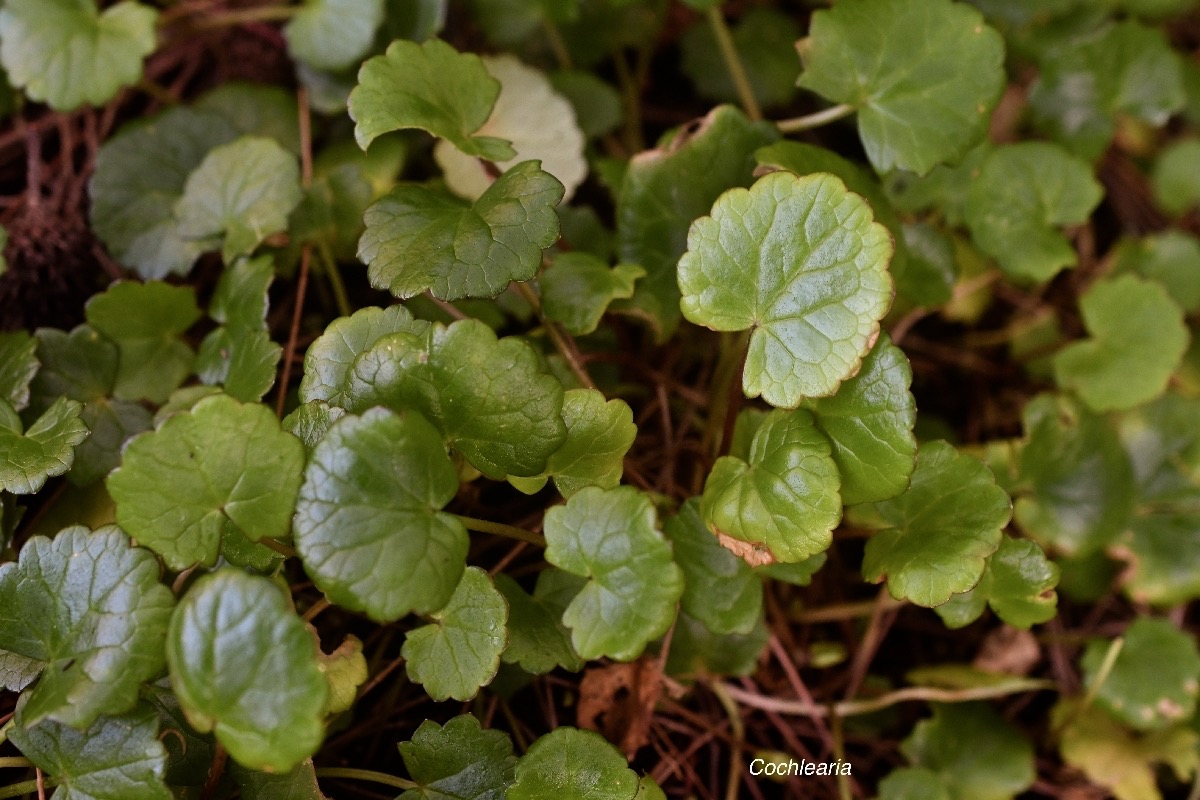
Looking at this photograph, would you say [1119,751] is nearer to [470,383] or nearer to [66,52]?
[470,383]

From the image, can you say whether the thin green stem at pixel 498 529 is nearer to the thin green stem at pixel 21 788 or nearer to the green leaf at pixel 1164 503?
the thin green stem at pixel 21 788

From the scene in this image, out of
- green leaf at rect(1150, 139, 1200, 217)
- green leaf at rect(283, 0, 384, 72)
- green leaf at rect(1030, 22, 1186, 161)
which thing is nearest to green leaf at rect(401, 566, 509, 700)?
green leaf at rect(283, 0, 384, 72)

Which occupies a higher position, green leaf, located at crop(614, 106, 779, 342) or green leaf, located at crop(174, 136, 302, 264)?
green leaf, located at crop(174, 136, 302, 264)

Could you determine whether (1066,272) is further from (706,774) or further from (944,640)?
(706,774)

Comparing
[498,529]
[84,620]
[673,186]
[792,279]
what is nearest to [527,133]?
[673,186]

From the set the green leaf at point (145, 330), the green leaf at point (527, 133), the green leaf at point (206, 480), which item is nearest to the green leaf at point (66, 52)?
the green leaf at point (145, 330)

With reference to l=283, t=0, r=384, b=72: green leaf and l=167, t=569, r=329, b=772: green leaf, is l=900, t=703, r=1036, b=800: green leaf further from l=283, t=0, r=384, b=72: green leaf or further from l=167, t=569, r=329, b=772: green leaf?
l=283, t=0, r=384, b=72: green leaf
